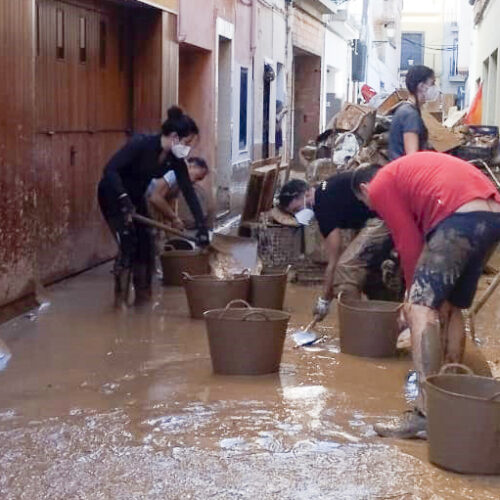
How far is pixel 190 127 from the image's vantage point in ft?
27.9

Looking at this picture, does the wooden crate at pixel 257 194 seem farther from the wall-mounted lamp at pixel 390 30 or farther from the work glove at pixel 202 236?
the wall-mounted lamp at pixel 390 30

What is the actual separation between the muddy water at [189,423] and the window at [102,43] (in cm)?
377

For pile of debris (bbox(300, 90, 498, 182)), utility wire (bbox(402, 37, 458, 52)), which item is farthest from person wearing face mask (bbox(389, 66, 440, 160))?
utility wire (bbox(402, 37, 458, 52))

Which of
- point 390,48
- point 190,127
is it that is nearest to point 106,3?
point 190,127

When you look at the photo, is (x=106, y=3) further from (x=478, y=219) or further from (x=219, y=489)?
(x=219, y=489)

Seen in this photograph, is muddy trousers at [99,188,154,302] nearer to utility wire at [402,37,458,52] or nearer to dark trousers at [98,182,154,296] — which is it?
dark trousers at [98,182,154,296]

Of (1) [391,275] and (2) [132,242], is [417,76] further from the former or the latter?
(2) [132,242]

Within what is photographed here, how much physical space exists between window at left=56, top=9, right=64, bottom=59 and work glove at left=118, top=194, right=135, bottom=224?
1.92 metres

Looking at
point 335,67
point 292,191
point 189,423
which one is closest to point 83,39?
point 292,191

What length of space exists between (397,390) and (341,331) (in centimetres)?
95

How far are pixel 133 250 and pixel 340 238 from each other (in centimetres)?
201

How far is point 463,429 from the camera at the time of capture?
4457mm

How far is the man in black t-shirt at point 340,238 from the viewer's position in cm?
725

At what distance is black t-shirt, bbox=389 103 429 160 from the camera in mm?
7832
